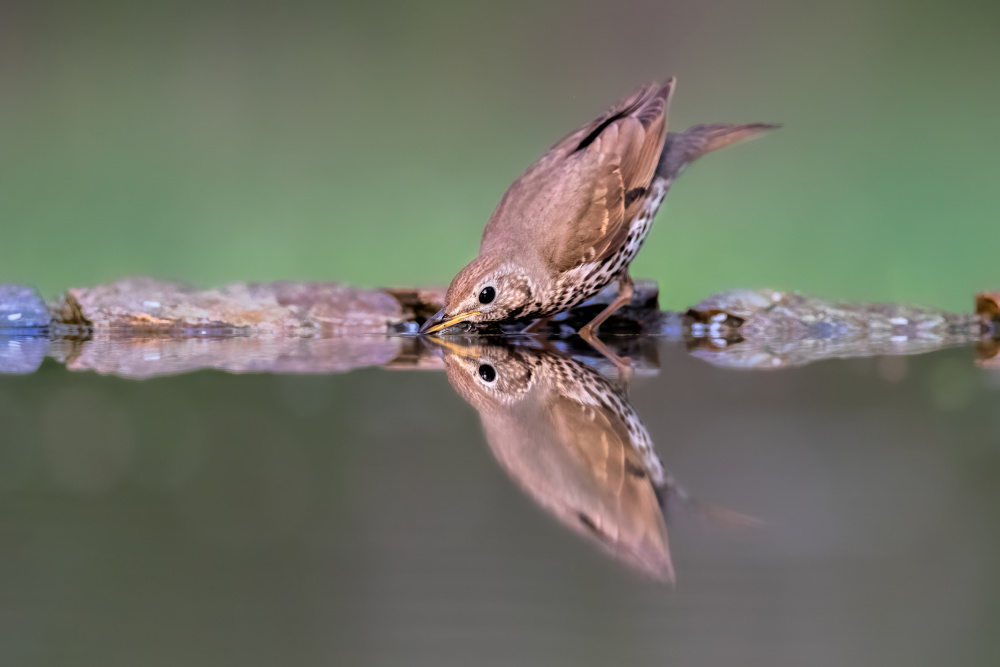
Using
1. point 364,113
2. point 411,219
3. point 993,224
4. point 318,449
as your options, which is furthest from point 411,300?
point 993,224

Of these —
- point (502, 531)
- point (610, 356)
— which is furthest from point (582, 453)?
point (610, 356)

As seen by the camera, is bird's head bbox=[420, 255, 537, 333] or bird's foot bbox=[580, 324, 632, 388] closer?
bird's foot bbox=[580, 324, 632, 388]

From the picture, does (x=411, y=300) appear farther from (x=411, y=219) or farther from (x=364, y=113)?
(x=364, y=113)

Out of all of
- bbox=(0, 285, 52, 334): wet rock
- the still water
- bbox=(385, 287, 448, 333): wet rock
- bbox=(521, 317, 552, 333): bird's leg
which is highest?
bbox=(0, 285, 52, 334): wet rock

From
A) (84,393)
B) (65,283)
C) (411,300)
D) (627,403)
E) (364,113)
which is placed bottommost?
(627,403)

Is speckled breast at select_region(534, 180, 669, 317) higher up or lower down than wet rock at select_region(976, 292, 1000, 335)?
higher up

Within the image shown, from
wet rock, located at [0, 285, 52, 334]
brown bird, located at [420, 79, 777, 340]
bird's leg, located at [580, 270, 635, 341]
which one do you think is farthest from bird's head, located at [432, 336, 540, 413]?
wet rock, located at [0, 285, 52, 334]

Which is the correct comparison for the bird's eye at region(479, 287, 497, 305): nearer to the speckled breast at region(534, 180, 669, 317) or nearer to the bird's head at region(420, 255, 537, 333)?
the bird's head at region(420, 255, 537, 333)
